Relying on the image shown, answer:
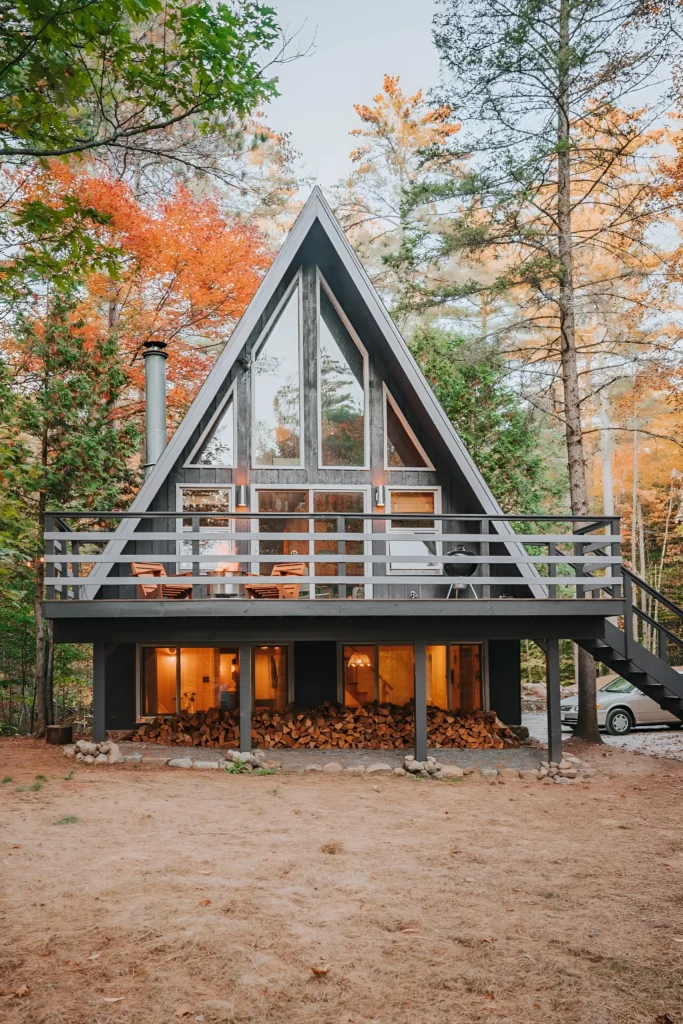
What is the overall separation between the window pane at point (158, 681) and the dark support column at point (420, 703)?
4.39 metres

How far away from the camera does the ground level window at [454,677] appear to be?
12.9 metres

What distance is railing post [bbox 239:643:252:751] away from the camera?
33.8 ft

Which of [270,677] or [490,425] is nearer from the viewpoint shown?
Answer: [270,677]

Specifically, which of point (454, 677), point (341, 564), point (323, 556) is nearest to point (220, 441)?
point (323, 556)

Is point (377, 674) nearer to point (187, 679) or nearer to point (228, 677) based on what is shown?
point (228, 677)

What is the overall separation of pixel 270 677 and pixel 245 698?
2.20m

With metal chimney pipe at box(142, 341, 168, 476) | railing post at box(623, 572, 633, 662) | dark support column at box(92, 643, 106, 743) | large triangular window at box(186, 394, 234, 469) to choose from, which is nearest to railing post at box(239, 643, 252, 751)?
dark support column at box(92, 643, 106, 743)

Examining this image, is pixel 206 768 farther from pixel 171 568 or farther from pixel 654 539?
pixel 654 539

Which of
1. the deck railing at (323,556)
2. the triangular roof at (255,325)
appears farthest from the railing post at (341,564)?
the triangular roof at (255,325)

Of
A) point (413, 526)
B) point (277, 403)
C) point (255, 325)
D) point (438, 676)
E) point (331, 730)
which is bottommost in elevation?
point (331, 730)

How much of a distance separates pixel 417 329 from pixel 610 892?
1614cm

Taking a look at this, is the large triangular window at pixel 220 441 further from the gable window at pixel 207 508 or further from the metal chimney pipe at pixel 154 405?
the metal chimney pipe at pixel 154 405

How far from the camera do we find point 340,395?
1265 cm

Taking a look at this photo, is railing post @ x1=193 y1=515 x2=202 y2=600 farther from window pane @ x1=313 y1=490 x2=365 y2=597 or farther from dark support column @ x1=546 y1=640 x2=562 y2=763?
dark support column @ x1=546 y1=640 x2=562 y2=763
